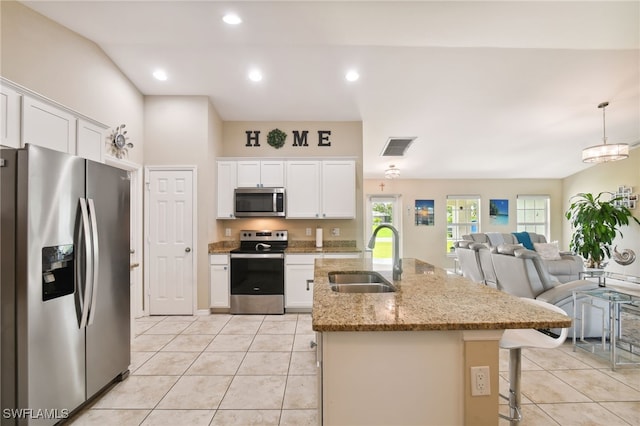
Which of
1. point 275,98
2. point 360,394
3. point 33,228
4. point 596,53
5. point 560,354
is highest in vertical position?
point 596,53

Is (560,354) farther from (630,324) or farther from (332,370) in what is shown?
(332,370)

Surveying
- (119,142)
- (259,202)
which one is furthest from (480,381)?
(119,142)

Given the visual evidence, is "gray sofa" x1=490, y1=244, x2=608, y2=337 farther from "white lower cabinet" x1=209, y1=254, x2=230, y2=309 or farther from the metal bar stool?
"white lower cabinet" x1=209, y1=254, x2=230, y2=309

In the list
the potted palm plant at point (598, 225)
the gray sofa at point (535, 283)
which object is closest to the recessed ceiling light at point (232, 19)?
the gray sofa at point (535, 283)

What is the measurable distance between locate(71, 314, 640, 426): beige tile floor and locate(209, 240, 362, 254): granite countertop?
1.16 metres

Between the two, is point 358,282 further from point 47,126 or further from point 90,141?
point 90,141

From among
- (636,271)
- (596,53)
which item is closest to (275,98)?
(596,53)

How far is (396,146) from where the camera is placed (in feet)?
19.1

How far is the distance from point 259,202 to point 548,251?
18.0 ft

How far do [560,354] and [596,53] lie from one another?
3465mm

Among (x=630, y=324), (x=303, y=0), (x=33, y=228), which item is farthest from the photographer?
(x=630, y=324)

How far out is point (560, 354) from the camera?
2754mm

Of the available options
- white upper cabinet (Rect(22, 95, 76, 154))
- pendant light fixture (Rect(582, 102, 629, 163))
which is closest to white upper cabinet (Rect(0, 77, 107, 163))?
white upper cabinet (Rect(22, 95, 76, 154))

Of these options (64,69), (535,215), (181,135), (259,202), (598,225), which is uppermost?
(64,69)
